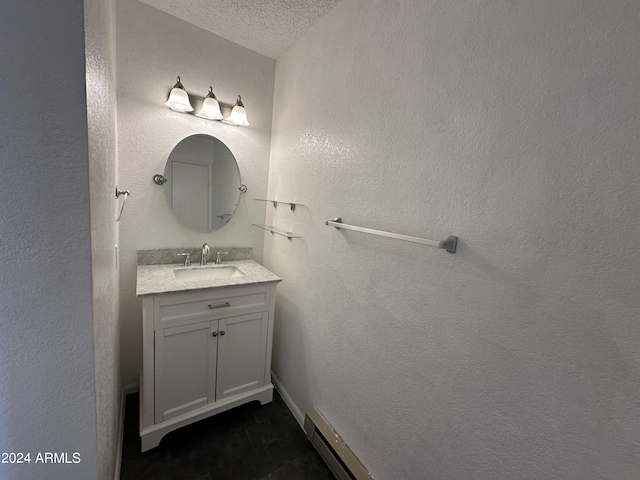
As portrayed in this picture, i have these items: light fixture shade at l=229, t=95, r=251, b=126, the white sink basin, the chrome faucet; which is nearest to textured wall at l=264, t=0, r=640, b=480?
light fixture shade at l=229, t=95, r=251, b=126

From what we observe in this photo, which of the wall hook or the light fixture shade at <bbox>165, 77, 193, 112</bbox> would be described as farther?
the wall hook

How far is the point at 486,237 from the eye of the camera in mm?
774

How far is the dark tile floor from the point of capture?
1.29 meters

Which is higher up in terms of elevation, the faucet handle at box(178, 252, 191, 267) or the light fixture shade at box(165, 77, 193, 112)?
the light fixture shade at box(165, 77, 193, 112)

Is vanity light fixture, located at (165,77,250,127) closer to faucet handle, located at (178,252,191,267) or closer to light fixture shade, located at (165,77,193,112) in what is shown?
light fixture shade, located at (165,77,193,112)

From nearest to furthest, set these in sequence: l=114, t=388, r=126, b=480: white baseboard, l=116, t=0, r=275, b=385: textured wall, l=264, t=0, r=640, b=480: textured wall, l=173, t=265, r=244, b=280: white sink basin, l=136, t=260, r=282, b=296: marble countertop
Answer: l=264, t=0, r=640, b=480: textured wall
l=114, t=388, r=126, b=480: white baseboard
l=136, t=260, r=282, b=296: marble countertop
l=116, t=0, r=275, b=385: textured wall
l=173, t=265, r=244, b=280: white sink basin

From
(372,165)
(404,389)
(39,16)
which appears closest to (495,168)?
(372,165)

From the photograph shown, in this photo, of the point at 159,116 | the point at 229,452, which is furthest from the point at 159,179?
the point at 229,452

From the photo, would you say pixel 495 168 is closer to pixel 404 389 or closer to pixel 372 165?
pixel 372 165

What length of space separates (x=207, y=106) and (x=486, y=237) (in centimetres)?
171

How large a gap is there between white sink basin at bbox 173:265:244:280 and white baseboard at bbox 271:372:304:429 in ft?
2.78

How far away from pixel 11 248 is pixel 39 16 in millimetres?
403

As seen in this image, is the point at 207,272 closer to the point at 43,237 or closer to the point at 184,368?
the point at 184,368

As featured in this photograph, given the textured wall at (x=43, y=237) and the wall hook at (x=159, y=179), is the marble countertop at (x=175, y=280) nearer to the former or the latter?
the wall hook at (x=159, y=179)
